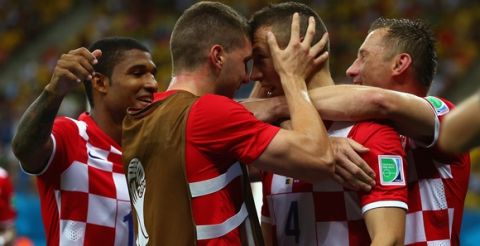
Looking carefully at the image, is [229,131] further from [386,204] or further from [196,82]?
[386,204]

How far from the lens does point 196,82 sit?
356 centimetres

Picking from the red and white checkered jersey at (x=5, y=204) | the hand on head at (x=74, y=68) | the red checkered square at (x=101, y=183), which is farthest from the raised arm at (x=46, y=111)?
the red and white checkered jersey at (x=5, y=204)

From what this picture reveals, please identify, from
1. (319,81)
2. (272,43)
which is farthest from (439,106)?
(272,43)

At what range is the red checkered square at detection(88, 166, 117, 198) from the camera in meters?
4.34

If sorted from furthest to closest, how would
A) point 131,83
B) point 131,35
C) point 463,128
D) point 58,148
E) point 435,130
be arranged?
point 131,35
point 131,83
point 58,148
point 435,130
point 463,128

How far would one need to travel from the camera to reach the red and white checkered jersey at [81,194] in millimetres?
4258

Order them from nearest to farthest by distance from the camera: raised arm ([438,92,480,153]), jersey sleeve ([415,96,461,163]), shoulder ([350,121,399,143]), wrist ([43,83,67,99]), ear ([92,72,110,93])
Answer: raised arm ([438,92,480,153]) → shoulder ([350,121,399,143]) → jersey sleeve ([415,96,461,163]) → wrist ([43,83,67,99]) → ear ([92,72,110,93])

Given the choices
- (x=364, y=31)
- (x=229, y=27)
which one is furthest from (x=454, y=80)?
(x=229, y=27)

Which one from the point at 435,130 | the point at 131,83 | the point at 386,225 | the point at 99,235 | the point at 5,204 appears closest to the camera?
the point at 386,225

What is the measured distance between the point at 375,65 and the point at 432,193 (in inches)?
22.0

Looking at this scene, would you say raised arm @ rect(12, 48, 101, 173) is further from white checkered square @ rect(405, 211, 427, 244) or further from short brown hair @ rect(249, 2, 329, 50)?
white checkered square @ rect(405, 211, 427, 244)

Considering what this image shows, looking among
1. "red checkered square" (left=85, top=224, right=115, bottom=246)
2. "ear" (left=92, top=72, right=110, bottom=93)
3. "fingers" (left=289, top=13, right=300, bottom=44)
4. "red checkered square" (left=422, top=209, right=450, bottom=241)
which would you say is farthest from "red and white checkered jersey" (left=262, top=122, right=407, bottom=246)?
"ear" (left=92, top=72, right=110, bottom=93)

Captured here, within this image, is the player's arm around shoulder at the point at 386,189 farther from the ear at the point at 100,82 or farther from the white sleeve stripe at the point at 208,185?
the ear at the point at 100,82

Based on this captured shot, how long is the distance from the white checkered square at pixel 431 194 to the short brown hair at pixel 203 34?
92cm
